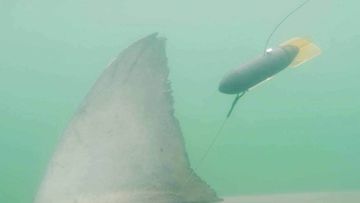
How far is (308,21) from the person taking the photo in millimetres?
49438

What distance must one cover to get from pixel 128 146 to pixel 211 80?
2437 inches

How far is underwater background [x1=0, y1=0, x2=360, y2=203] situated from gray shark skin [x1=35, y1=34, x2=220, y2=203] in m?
33.0

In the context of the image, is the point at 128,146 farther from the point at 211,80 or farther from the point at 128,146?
the point at 211,80

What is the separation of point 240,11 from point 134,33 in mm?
9604

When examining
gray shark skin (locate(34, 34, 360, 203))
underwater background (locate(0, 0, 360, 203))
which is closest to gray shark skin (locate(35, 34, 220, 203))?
gray shark skin (locate(34, 34, 360, 203))

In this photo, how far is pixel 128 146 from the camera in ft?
11.2

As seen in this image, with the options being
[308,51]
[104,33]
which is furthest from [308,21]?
[308,51]

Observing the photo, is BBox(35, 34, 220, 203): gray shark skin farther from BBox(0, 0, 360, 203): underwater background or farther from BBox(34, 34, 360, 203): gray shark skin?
BBox(0, 0, 360, 203): underwater background

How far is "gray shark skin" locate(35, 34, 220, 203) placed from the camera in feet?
11.0

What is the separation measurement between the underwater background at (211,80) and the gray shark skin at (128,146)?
3304cm

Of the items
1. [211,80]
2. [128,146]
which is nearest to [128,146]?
[128,146]

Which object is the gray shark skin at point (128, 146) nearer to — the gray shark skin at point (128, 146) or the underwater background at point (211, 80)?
the gray shark skin at point (128, 146)

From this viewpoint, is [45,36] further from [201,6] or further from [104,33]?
[201,6]

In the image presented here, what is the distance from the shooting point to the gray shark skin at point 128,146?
334cm
